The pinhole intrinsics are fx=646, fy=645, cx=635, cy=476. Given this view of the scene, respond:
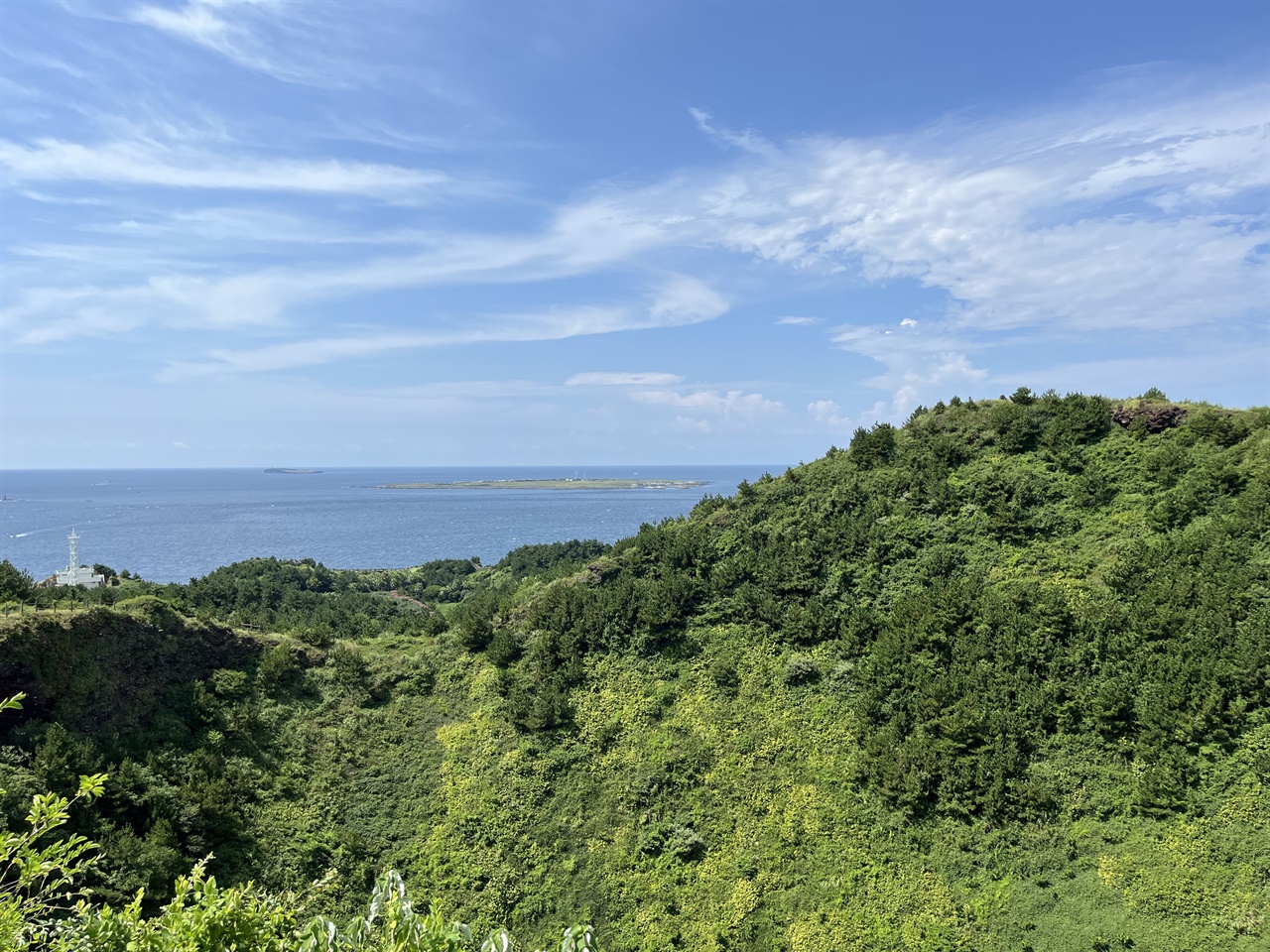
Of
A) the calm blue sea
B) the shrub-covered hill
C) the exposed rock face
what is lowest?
the calm blue sea

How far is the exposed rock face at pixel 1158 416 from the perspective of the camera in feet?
94.8

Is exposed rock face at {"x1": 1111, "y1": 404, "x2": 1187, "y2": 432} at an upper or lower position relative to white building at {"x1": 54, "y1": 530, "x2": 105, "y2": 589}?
upper

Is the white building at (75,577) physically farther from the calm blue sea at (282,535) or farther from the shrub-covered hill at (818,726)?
the calm blue sea at (282,535)

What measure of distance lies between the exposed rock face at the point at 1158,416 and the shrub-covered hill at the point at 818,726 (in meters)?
0.12

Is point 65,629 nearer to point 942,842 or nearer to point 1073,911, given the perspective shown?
point 942,842

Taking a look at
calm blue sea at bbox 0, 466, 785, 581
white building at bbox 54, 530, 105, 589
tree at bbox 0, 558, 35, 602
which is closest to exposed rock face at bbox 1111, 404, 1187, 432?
tree at bbox 0, 558, 35, 602

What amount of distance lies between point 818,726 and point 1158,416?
71.3ft

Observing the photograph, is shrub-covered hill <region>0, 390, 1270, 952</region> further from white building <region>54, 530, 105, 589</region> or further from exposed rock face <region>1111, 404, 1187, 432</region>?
white building <region>54, 530, 105, 589</region>

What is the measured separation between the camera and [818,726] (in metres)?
22.0

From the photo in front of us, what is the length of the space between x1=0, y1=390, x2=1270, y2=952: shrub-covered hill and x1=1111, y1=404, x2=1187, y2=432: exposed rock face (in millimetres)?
124

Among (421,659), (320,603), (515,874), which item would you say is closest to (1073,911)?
(515,874)

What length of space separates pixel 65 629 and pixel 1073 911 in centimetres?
3241

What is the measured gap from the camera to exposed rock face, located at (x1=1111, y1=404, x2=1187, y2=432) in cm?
2889

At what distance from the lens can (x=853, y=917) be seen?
16.7m
